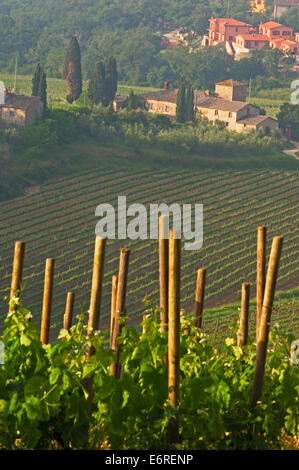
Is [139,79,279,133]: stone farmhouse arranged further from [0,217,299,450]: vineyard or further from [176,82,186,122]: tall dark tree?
[0,217,299,450]: vineyard

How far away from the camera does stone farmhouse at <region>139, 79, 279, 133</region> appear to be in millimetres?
49938

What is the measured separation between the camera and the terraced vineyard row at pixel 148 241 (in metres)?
28.3

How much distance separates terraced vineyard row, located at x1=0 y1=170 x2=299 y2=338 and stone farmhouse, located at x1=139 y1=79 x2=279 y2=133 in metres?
8.97

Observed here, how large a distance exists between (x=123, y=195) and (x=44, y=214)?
4.27m

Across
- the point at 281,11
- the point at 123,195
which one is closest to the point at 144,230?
the point at 123,195

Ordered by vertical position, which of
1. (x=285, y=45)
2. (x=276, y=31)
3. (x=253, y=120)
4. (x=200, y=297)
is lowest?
(x=253, y=120)

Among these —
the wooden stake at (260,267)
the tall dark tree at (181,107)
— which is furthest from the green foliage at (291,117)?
the wooden stake at (260,267)

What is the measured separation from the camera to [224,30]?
84.6 metres

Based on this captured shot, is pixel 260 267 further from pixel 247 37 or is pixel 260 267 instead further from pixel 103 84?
pixel 247 37

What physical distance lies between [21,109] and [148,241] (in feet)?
46.5

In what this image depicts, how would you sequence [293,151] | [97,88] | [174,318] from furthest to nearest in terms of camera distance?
[97,88], [293,151], [174,318]

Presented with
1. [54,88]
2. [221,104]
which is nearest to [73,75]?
[54,88]

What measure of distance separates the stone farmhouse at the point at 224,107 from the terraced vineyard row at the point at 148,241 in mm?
8975

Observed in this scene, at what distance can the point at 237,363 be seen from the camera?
6.12 meters
